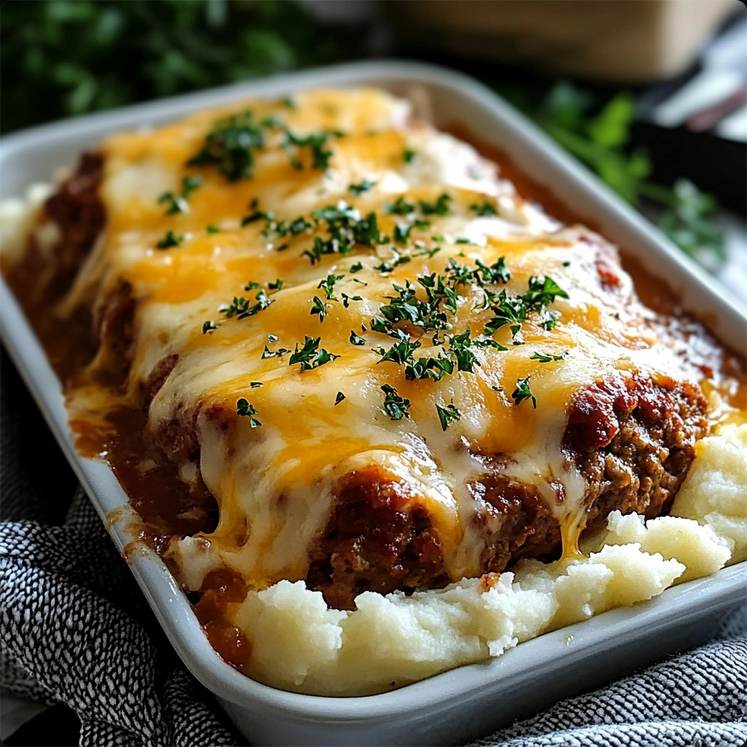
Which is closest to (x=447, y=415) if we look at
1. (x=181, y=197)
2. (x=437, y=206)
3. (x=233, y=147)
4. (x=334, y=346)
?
(x=334, y=346)

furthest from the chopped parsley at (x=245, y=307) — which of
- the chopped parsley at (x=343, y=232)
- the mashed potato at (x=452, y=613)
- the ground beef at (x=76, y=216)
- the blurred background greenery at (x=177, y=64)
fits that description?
the blurred background greenery at (x=177, y=64)

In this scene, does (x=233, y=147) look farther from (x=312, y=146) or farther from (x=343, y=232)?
(x=343, y=232)

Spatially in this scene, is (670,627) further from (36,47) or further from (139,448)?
(36,47)

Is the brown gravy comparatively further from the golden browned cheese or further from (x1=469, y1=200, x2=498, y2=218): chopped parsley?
(x1=469, y1=200, x2=498, y2=218): chopped parsley

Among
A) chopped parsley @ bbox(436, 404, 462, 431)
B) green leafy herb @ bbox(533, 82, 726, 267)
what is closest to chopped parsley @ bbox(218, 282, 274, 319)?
chopped parsley @ bbox(436, 404, 462, 431)

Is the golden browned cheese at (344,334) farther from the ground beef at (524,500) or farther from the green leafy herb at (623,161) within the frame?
the green leafy herb at (623,161)

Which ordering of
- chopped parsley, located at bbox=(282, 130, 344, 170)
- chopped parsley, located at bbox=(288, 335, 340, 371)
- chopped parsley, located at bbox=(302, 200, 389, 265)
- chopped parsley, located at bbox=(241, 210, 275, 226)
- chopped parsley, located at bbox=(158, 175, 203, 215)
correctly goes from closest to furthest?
1. chopped parsley, located at bbox=(288, 335, 340, 371)
2. chopped parsley, located at bbox=(302, 200, 389, 265)
3. chopped parsley, located at bbox=(241, 210, 275, 226)
4. chopped parsley, located at bbox=(158, 175, 203, 215)
5. chopped parsley, located at bbox=(282, 130, 344, 170)
